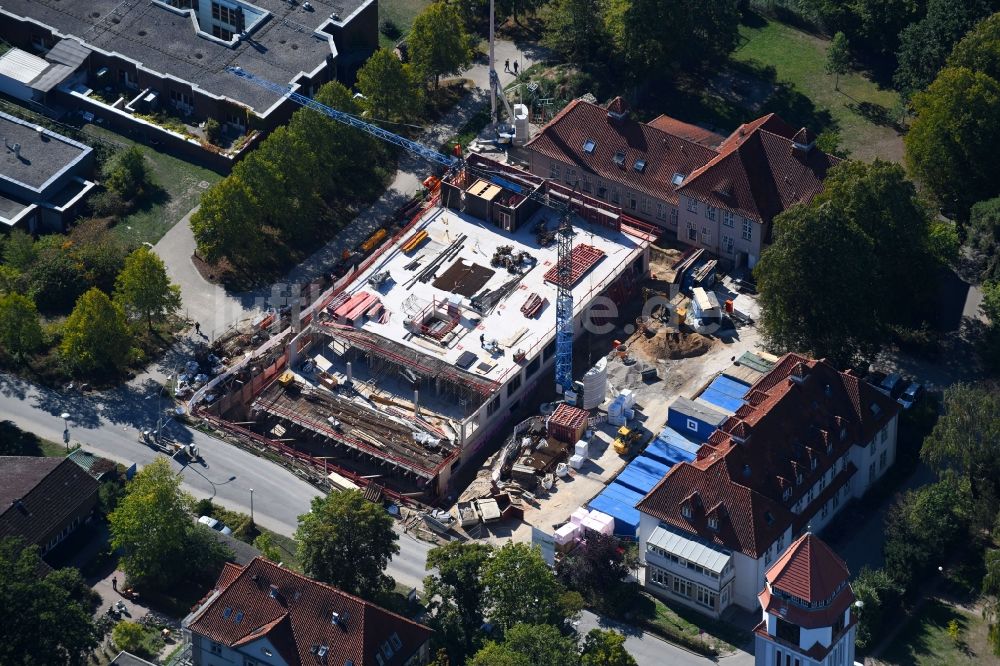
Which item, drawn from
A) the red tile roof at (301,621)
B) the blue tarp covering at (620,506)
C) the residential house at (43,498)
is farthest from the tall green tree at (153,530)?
the blue tarp covering at (620,506)

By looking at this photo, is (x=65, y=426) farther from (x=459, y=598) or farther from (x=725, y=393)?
(x=725, y=393)

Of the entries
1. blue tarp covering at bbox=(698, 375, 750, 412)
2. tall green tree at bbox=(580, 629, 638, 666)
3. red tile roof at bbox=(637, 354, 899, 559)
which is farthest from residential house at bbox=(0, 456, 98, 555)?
blue tarp covering at bbox=(698, 375, 750, 412)

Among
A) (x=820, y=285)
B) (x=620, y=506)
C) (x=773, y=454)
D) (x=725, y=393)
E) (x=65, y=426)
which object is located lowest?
(x=65, y=426)

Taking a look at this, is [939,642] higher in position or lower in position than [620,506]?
higher

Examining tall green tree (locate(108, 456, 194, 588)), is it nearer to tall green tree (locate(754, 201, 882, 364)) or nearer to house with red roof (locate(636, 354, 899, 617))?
house with red roof (locate(636, 354, 899, 617))

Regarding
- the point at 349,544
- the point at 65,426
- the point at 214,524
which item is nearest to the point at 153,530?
the point at 214,524

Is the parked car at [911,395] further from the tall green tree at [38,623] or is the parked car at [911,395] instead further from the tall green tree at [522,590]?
the tall green tree at [38,623]

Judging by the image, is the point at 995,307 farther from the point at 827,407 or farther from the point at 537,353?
the point at 537,353

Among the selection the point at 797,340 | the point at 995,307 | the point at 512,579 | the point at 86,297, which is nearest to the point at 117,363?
the point at 86,297
